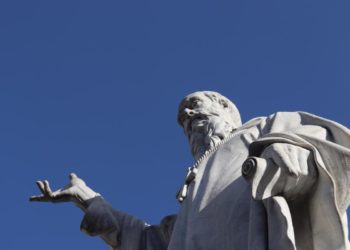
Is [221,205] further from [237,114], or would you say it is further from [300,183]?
[237,114]

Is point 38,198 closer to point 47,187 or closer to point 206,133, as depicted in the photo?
point 47,187

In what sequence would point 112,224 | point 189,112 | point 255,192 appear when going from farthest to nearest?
point 189,112 < point 112,224 < point 255,192

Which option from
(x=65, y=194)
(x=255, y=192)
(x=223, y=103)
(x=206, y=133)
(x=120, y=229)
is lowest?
(x=120, y=229)

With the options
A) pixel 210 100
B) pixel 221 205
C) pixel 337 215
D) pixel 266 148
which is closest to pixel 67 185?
pixel 210 100

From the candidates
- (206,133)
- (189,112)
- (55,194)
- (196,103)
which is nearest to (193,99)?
(196,103)

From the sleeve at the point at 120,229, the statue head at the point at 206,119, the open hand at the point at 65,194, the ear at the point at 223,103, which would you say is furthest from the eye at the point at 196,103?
the open hand at the point at 65,194

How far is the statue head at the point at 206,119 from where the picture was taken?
26.9ft

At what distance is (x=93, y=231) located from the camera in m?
8.41

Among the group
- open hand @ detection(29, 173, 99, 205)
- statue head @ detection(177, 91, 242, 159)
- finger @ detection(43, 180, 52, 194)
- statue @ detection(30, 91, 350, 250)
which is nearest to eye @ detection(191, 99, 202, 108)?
statue head @ detection(177, 91, 242, 159)

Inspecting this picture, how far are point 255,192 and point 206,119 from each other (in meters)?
2.43

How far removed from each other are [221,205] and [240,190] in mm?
181

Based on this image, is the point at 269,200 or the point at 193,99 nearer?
the point at 269,200

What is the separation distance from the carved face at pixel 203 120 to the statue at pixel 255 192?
1 cm

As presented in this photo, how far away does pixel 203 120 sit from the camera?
27.7ft
